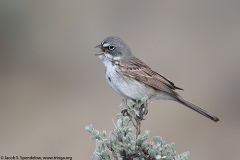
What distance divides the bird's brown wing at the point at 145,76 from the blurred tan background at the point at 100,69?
3729 mm

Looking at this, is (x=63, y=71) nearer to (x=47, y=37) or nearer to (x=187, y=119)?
(x=47, y=37)

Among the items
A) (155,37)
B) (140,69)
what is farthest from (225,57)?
(140,69)

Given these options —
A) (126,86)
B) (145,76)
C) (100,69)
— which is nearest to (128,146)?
(126,86)

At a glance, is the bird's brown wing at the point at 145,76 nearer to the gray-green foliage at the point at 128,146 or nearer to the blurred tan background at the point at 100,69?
the gray-green foliage at the point at 128,146

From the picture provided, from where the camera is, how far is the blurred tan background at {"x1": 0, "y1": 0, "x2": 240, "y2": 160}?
41.3 feet

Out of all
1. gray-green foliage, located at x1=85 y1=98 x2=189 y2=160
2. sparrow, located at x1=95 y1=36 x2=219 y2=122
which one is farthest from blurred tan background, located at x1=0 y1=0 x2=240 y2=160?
gray-green foliage, located at x1=85 y1=98 x2=189 y2=160

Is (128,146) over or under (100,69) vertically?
under

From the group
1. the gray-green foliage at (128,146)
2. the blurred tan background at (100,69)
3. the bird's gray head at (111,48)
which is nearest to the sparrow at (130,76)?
the bird's gray head at (111,48)

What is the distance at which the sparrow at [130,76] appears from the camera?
8.12 metres

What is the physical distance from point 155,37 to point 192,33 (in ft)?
4.63

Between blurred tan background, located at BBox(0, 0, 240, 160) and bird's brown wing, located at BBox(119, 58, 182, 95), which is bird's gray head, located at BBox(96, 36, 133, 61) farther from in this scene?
blurred tan background, located at BBox(0, 0, 240, 160)

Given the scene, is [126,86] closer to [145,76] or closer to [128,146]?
[145,76]

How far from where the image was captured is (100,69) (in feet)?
48.8

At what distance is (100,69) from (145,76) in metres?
6.52
